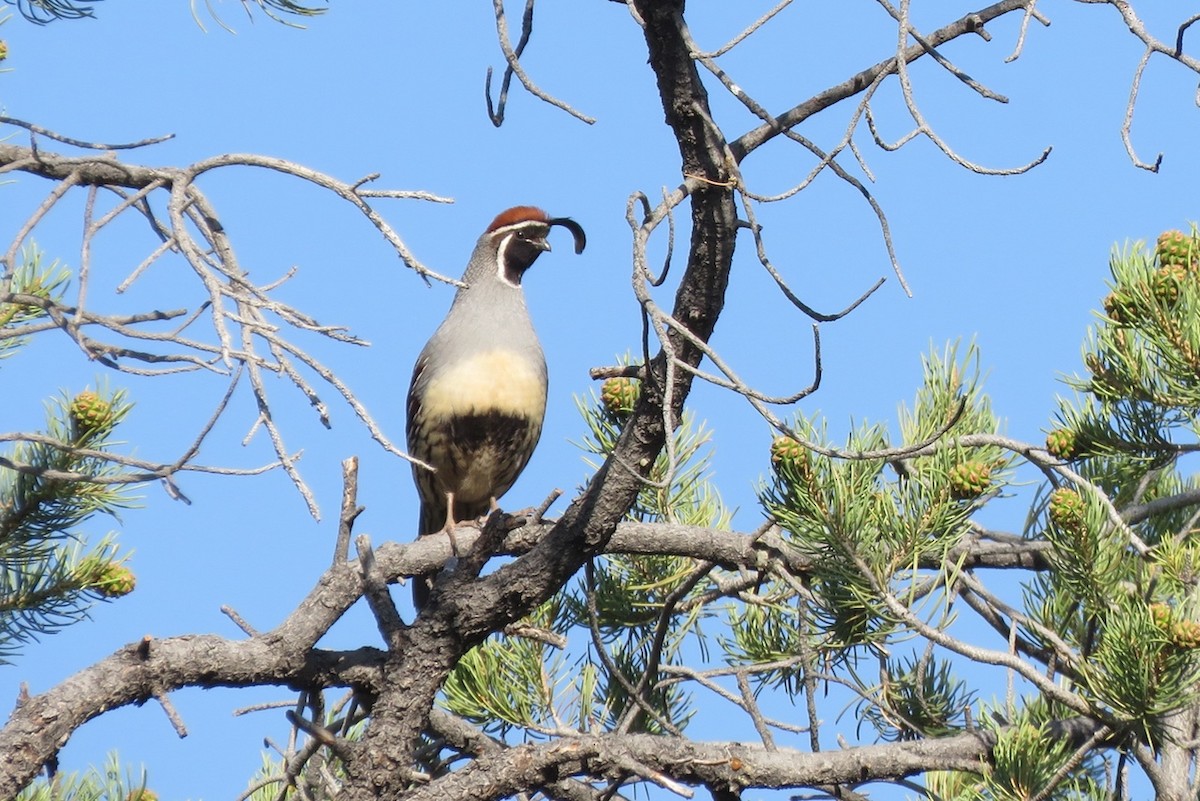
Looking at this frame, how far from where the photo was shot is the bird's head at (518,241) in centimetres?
477

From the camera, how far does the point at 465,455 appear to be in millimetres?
4402

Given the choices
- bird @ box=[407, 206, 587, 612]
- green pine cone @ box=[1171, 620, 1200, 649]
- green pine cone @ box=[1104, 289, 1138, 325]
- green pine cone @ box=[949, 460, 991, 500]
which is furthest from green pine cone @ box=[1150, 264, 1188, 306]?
bird @ box=[407, 206, 587, 612]

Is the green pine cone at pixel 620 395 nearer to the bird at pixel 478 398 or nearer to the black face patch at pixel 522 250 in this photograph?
the bird at pixel 478 398

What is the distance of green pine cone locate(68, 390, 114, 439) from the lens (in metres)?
2.98

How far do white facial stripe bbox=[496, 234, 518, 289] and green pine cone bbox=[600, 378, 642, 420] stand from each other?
4.69 ft

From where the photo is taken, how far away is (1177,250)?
2770mm

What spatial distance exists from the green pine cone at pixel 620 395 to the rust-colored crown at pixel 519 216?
4.97ft

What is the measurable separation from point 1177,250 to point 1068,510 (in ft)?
1.98

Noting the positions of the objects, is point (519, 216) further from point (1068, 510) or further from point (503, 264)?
point (1068, 510)

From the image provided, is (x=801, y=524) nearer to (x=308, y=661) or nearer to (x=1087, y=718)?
(x=1087, y=718)

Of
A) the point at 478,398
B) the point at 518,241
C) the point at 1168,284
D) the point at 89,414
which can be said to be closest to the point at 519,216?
the point at 518,241

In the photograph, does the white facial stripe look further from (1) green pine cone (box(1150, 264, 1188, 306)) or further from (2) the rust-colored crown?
(1) green pine cone (box(1150, 264, 1188, 306))

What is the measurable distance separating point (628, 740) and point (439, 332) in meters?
2.21

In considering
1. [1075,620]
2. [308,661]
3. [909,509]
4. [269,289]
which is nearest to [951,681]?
[1075,620]
